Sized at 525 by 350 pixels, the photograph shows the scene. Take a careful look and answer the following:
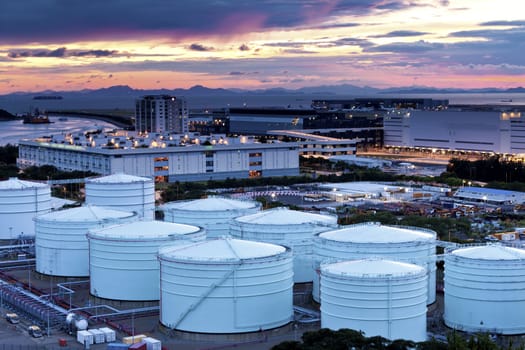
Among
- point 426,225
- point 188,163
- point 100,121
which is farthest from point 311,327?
point 100,121

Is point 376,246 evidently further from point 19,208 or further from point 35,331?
point 19,208

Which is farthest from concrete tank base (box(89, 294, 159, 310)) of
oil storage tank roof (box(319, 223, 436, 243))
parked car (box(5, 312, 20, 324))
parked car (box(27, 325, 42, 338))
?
oil storage tank roof (box(319, 223, 436, 243))

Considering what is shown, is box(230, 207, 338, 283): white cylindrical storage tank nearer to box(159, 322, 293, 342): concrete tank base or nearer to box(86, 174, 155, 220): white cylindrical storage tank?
box(159, 322, 293, 342): concrete tank base

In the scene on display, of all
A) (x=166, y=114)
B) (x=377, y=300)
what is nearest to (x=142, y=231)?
(x=377, y=300)

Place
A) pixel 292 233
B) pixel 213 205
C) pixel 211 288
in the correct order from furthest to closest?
1. pixel 213 205
2. pixel 292 233
3. pixel 211 288

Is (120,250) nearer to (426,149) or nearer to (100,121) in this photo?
(426,149)

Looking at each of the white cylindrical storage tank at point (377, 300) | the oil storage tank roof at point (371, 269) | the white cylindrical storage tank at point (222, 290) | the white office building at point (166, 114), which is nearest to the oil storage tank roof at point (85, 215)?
the white cylindrical storage tank at point (222, 290)

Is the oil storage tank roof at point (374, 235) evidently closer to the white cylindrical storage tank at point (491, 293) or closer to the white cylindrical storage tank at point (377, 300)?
the white cylindrical storage tank at point (491, 293)

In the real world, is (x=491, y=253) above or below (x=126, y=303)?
above
